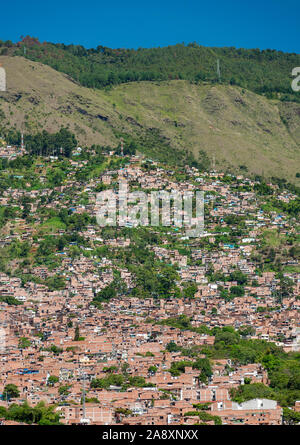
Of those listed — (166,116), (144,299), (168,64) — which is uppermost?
(168,64)

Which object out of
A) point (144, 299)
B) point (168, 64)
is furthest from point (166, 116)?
point (144, 299)

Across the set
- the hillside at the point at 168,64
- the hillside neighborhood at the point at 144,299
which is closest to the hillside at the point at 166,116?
the hillside at the point at 168,64

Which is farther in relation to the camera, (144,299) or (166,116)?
(166,116)

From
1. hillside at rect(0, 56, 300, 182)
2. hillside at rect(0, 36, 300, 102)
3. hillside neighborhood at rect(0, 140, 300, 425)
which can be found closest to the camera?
hillside neighborhood at rect(0, 140, 300, 425)

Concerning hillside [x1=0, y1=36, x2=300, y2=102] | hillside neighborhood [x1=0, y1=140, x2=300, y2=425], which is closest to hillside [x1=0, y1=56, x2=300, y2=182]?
hillside [x1=0, y1=36, x2=300, y2=102]

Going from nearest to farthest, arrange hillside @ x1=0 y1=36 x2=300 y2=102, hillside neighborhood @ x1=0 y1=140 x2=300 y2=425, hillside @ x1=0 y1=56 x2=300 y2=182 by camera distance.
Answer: hillside neighborhood @ x1=0 y1=140 x2=300 y2=425 → hillside @ x1=0 y1=56 x2=300 y2=182 → hillside @ x1=0 y1=36 x2=300 y2=102

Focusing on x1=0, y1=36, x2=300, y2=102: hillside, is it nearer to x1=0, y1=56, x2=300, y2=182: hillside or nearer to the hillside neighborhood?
x1=0, y1=56, x2=300, y2=182: hillside

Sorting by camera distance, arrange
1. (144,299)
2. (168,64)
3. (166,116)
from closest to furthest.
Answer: (144,299)
(166,116)
(168,64)

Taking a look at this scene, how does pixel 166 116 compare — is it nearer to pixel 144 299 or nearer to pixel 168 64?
pixel 168 64

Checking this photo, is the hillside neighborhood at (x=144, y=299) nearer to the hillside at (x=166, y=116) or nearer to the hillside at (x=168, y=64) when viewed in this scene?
the hillside at (x=166, y=116)
